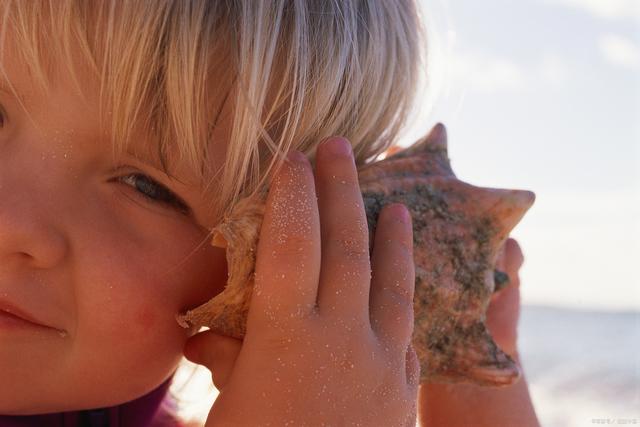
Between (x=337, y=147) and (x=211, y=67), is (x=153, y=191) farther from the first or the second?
(x=337, y=147)

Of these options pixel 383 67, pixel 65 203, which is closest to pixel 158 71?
pixel 65 203

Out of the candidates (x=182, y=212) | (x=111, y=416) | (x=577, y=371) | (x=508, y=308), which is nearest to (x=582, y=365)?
(x=577, y=371)

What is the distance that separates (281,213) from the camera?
5.38 ft

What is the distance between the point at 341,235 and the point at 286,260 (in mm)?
166

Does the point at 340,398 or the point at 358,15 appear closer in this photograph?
the point at 340,398

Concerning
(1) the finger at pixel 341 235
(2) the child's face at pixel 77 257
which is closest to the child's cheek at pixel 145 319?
(2) the child's face at pixel 77 257

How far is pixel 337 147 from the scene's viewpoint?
1.79m

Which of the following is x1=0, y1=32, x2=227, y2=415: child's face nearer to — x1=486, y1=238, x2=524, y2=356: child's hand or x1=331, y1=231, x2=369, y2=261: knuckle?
x1=331, y1=231, x2=369, y2=261: knuckle

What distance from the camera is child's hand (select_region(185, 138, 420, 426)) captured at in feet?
5.21

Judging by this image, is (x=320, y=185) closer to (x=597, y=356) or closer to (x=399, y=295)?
(x=399, y=295)

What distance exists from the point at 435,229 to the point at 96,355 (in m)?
0.86

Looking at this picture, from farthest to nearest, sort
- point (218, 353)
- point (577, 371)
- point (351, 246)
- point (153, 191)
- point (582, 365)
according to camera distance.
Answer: point (582, 365)
point (577, 371)
point (153, 191)
point (218, 353)
point (351, 246)

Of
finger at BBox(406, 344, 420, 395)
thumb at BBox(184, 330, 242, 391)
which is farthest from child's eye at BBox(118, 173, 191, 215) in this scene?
finger at BBox(406, 344, 420, 395)

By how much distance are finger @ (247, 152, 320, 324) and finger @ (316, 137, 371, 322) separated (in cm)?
5
